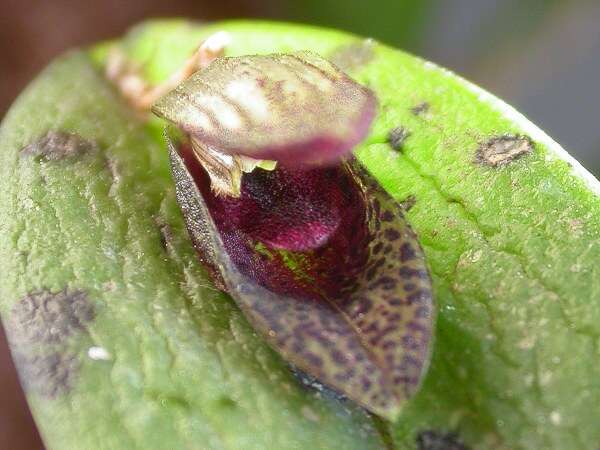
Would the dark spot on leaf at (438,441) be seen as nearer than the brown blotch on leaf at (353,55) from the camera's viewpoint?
Yes

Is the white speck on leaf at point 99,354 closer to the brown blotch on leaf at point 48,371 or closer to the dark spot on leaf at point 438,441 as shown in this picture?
the brown blotch on leaf at point 48,371

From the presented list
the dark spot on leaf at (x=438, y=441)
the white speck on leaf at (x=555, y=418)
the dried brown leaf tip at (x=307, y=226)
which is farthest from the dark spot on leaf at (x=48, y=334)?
the white speck on leaf at (x=555, y=418)

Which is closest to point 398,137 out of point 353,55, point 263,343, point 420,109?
point 420,109

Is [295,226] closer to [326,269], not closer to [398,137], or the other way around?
[326,269]

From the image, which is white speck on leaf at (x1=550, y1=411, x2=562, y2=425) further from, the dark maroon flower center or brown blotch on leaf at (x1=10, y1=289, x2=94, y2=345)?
brown blotch on leaf at (x1=10, y1=289, x2=94, y2=345)

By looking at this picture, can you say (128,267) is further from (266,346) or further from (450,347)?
(450,347)

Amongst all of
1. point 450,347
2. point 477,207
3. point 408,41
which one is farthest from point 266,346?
point 408,41
